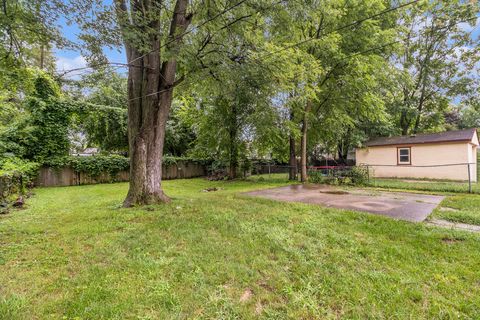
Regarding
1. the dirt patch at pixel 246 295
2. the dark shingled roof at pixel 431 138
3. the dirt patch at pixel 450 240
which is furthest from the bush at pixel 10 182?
the dark shingled roof at pixel 431 138

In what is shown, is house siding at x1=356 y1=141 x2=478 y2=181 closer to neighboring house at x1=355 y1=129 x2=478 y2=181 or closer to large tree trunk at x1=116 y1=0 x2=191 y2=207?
neighboring house at x1=355 y1=129 x2=478 y2=181

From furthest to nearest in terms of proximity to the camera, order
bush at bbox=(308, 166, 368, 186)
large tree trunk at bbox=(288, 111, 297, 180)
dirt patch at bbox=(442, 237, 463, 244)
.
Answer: large tree trunk at bbox=(288, 111, 297, 180) → bush at bbox=(308, 166, 368, 186) → dirt patch at bbox=(442, 237, 463, 244)

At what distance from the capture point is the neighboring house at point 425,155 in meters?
12.6

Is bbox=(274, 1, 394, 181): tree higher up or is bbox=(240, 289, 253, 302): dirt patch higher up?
bbox=(274, 1, 394, 181): tree

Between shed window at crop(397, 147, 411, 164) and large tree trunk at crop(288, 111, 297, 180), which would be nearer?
large tree trunk at crop(288, 111, 297, 180)

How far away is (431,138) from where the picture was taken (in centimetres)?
1373

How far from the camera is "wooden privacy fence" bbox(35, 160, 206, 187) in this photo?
10039 millimetres

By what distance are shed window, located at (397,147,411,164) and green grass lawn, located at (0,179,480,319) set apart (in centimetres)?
1254

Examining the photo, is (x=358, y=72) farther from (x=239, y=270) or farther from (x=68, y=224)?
(x=68, y=224)

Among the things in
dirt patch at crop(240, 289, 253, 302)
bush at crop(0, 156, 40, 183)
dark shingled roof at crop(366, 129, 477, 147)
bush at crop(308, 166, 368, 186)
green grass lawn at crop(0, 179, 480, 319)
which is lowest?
dirt patch at crop(240, 289, 253, 302)

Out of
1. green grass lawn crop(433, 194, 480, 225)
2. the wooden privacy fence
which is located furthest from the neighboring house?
the wooden privacy fence

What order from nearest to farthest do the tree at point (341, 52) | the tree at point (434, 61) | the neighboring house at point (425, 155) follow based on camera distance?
the tree at point (341, 52) < the neighboring house at point (425, 155) < the tree at point (434, 61)

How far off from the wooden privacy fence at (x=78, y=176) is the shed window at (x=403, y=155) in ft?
44.6

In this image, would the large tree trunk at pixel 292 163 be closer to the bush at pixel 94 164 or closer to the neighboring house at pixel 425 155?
the neighboring house at pixel 425 155
